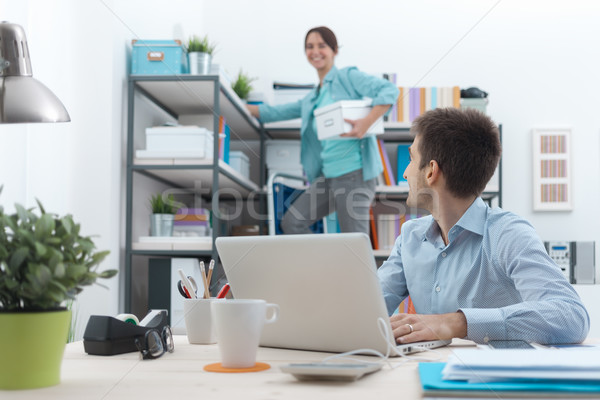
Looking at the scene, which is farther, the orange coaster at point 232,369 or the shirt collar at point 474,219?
the shirt collar at point 474,219

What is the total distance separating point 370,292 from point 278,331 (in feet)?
0.64

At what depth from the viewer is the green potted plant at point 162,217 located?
2861mm

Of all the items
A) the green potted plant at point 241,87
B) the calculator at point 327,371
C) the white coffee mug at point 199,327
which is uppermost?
the green potted plant at point 241,87

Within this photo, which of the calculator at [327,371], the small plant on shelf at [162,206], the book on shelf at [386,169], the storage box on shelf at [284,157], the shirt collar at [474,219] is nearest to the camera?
the calculator at [327,371]

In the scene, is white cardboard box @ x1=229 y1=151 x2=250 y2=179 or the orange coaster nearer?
the orange coaster

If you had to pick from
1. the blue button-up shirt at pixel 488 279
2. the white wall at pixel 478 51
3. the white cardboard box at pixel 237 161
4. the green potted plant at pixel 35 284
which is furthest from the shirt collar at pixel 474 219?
the white wall at pixel 478 51

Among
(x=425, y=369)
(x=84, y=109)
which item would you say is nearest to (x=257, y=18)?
(x=84, y=109)

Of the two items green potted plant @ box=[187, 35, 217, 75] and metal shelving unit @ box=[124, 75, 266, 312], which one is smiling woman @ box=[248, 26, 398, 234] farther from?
green potted plant @ box=[187, 35, 217, 75]

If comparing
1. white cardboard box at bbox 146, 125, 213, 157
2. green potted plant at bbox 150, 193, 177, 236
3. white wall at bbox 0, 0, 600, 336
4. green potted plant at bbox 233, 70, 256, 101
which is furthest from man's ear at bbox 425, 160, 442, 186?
white wall at bbox 0, 0, 600, 336

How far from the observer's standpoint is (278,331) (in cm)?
94

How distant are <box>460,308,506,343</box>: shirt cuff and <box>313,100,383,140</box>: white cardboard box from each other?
1992 millimetres

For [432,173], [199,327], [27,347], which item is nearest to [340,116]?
[432,173]

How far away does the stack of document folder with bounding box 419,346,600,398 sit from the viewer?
0.54 meters

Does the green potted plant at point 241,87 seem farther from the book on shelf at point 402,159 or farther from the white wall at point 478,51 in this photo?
the book on shelf at point 402,159
